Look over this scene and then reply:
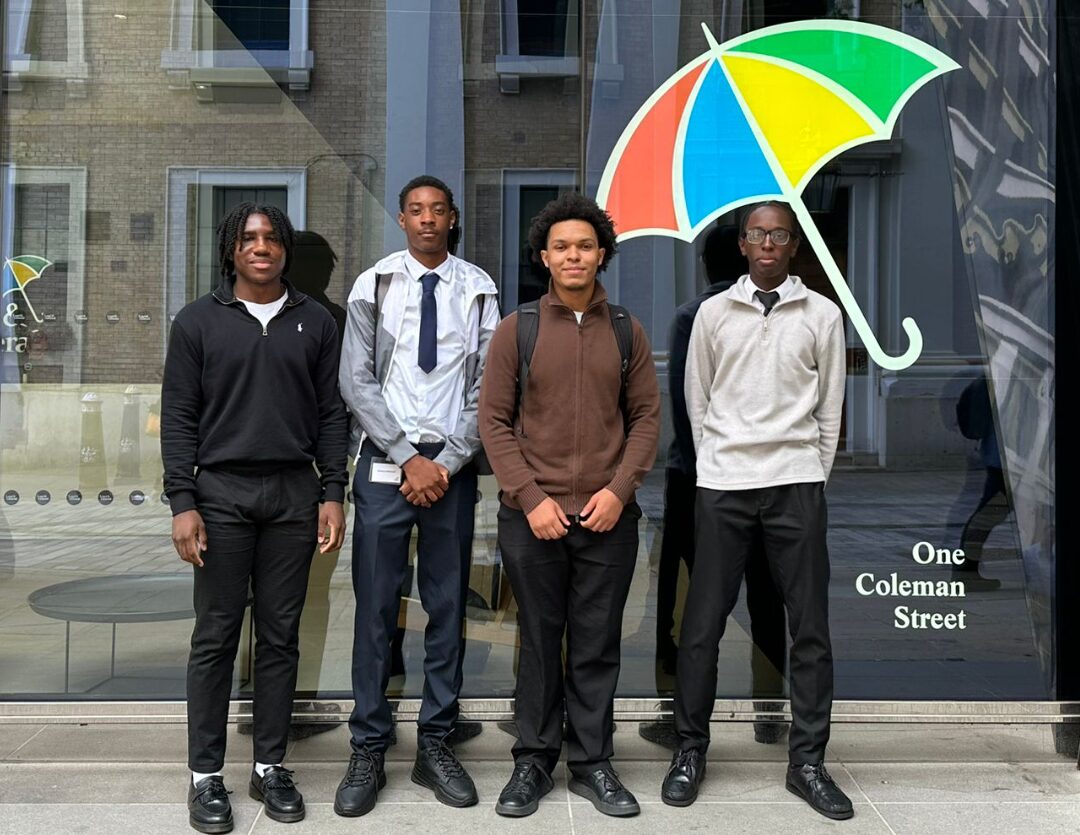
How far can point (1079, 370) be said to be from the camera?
15.7ft

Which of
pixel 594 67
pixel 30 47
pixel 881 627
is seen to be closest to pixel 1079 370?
pixel 881 627

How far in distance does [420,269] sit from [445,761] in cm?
182

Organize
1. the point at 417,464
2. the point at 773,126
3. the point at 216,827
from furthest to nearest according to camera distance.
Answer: the point at 773,126 → the point at 417,464 → the point at 216,827

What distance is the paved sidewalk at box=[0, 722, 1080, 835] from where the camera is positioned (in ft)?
13.1

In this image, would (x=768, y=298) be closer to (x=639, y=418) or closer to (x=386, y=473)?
(x=639, y=418)

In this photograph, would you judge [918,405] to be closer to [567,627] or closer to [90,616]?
[567,627]

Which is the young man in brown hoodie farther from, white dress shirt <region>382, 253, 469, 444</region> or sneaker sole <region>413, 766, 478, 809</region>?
white dress shirt <region>382, 253, 469, 444</region>

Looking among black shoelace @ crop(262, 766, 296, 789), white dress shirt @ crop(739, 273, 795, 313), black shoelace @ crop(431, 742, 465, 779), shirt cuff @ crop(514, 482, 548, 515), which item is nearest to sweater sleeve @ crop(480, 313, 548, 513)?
shirt cuff @ crop(514, 482, 548, 515)

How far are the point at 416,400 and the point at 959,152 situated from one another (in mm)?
2508

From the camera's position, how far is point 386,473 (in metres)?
4.20

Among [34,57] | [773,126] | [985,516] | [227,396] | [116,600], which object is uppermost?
[34,57]

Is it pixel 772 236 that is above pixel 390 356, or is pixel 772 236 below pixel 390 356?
above

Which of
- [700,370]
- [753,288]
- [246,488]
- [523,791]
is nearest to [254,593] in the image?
[246,488]

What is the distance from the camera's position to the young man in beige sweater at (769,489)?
163 inches
